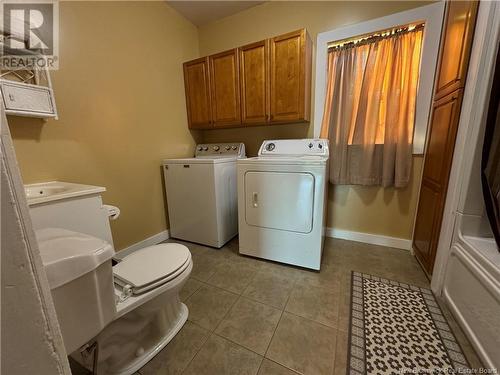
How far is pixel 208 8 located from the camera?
2334 mm

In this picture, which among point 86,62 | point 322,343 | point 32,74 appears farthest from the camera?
point 86,62

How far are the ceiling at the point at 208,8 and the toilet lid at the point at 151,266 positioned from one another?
8.52 feet

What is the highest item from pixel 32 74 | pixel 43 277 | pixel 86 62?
pixel 86 62

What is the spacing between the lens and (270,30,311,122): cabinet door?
194 centimetres

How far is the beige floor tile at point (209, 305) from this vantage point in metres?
1.30

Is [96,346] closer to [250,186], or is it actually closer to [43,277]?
[43,277]

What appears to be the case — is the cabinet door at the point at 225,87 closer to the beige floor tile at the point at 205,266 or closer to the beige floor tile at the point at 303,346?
the beige floor tile at the point at 205,266

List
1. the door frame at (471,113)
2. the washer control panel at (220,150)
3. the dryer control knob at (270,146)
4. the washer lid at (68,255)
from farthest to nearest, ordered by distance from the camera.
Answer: the washer control panel at (220,150)
the dryer control knob at (270,146)
the door frame at (471,113)
the washer lid at (68,255)

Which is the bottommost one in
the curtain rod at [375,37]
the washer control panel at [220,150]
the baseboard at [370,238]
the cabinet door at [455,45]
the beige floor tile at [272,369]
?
the beige floor tile at [272,369]

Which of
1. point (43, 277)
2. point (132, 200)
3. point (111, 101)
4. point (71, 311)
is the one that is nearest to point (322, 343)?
point (71, 311)

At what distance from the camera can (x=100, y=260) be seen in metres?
0.66

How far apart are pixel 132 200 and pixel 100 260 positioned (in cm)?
158

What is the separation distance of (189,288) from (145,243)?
91 centimetres

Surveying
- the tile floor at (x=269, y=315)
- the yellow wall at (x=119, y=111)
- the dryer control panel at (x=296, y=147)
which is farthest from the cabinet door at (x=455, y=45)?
the yellow wall at (x=119, y=111)
